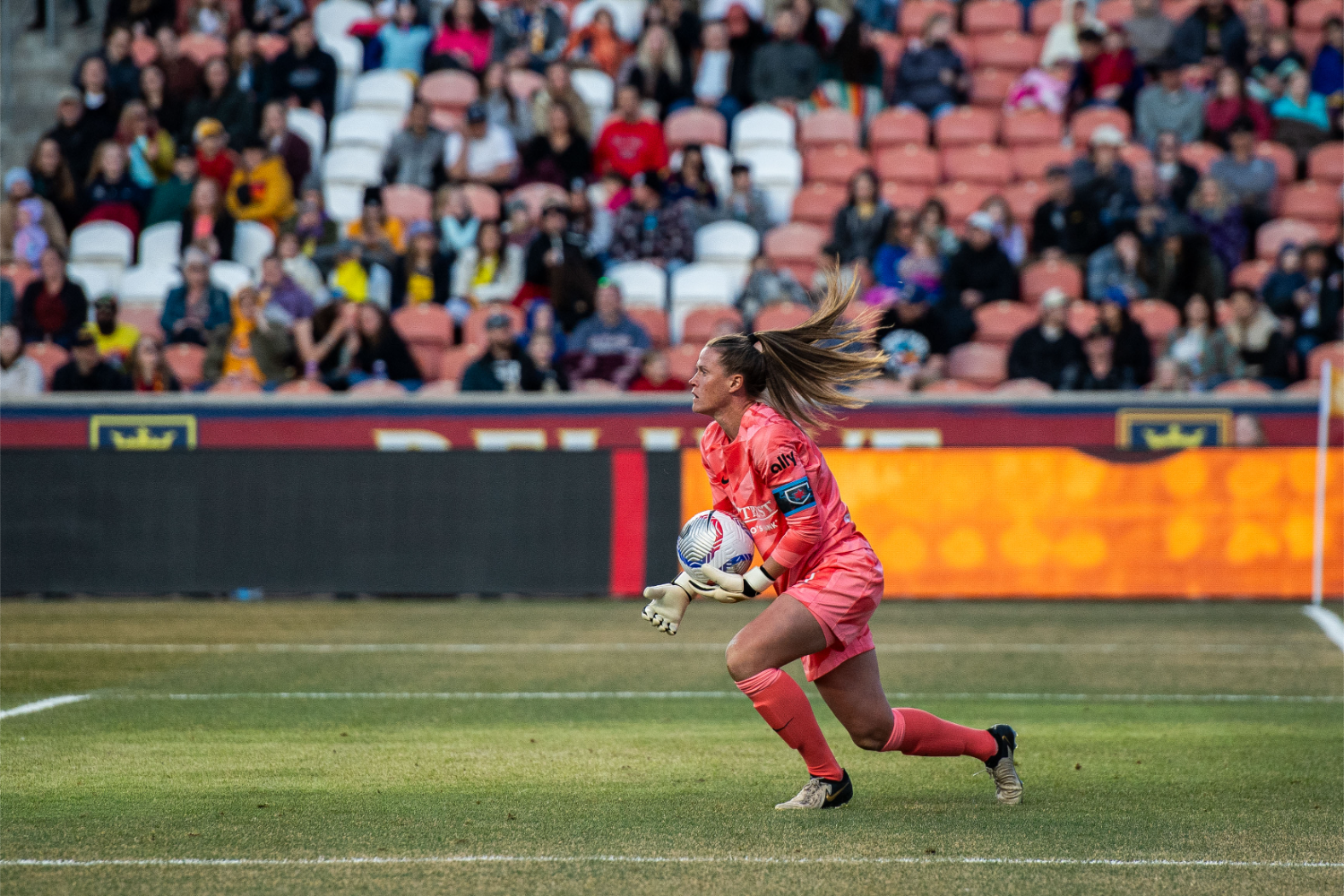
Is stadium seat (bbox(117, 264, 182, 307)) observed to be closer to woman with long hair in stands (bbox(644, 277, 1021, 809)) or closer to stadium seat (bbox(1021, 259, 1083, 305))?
stadium seat (bbox(1021, 259, 1083, 305))

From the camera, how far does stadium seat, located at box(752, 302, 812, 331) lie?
15992mm

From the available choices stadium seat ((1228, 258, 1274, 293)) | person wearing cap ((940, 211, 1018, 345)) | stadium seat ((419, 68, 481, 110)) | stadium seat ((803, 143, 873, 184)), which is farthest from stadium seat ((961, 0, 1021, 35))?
stadium seat ((419, 68, 481, 110))

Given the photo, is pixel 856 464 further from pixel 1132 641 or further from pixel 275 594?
pixel 275 594

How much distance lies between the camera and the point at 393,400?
48.0 feet

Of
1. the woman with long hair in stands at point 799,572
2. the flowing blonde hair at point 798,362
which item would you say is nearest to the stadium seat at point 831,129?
the woman with long hair in stands at point 799,572

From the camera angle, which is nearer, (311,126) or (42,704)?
(42,704)

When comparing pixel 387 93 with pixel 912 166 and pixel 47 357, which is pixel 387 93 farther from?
pixel 912 166

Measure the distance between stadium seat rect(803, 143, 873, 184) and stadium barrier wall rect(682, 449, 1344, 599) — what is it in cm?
566

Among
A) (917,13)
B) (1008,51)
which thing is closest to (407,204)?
(917,13)

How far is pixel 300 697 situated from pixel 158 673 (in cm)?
135

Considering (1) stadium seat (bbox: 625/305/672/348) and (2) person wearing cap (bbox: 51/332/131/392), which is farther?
(1) stadium seat (bbox: 625/305/672/348)

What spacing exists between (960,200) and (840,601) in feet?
42.9

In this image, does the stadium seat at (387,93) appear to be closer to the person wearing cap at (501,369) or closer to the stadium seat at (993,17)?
the person wearing cap at (501,369)

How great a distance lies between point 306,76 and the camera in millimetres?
19344
